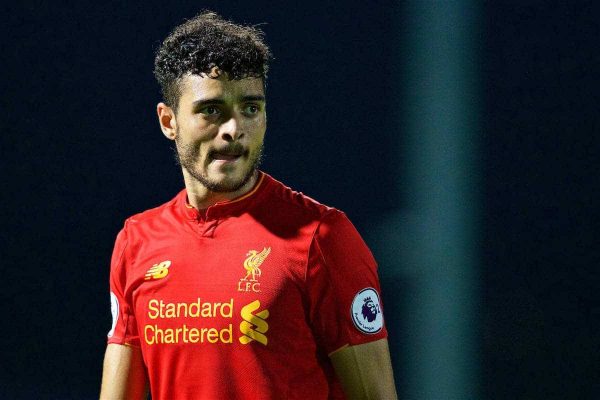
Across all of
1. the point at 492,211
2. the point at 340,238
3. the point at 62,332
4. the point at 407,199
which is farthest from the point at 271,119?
the point at 340,238

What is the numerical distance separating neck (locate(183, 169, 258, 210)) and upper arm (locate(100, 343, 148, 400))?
305mm

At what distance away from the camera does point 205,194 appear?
6.64ft

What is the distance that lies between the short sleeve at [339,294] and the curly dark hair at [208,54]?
327 mm

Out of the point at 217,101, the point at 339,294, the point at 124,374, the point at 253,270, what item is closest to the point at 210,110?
the point at 217,101

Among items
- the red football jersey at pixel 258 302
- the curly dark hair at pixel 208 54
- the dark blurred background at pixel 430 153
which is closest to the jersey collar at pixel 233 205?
the red football jersey at pixel 258 302

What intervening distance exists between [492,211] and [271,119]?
0.63 meters

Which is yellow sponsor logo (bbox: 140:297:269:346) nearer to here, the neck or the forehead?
the neck

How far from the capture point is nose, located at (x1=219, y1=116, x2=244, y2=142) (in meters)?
1.89

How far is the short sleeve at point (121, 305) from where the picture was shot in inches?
79.8

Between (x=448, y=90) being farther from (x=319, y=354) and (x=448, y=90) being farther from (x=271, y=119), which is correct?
(x=319, y=354)

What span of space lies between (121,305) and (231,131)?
0.42m

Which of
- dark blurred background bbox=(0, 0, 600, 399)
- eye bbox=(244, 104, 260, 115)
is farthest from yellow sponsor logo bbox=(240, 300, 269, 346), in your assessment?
dark blurred background bbox=(0, 0, 600, 399)

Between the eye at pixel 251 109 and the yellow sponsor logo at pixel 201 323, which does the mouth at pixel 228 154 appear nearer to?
the eye at pixel 251 109

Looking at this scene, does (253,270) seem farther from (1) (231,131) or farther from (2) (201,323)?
(1) (231,131)
